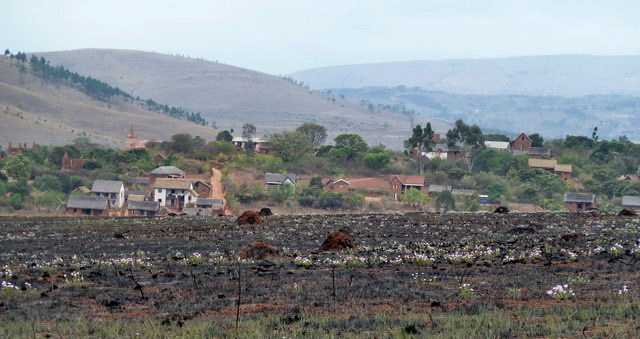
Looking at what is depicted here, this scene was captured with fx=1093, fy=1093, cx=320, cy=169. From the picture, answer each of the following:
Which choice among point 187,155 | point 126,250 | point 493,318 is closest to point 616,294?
point 493,318

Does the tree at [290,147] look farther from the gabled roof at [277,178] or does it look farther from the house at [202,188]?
the house at [202,188]

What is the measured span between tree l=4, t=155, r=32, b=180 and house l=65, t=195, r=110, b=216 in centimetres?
1294

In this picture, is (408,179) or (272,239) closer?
(272,239)

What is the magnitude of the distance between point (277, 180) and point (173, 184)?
1072cm

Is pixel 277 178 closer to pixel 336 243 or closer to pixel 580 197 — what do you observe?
pixel 580 197

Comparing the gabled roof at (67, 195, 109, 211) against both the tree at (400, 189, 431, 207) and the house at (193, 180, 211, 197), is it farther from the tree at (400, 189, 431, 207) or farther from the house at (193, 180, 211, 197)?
the tree at (400, 189, 431, 207)

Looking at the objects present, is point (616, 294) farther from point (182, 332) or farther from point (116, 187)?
point (116, 187)

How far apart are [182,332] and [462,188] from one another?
93.4 meters

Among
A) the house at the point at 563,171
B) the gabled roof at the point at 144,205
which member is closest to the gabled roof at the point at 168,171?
the gabled roof at the point at 144,205

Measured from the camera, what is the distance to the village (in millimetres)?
92750

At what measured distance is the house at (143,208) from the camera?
297ft

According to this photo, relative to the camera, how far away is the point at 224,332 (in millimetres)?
17031

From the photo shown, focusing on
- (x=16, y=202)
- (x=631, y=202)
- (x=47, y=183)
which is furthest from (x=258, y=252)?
(x=631, y=202)

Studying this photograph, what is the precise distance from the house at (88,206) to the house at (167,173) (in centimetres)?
1487
